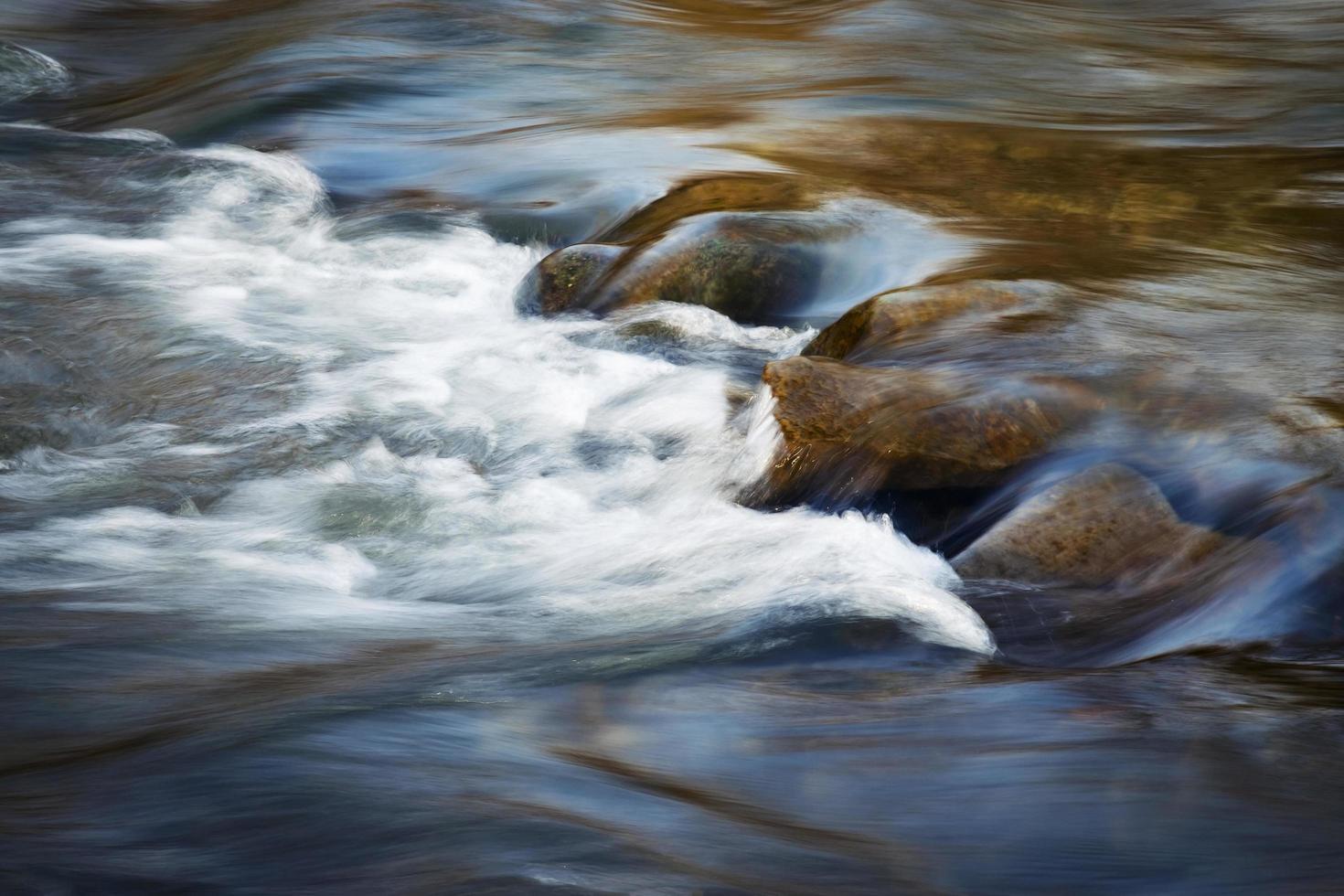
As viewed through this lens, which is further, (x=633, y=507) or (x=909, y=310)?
(x=909, y=310)

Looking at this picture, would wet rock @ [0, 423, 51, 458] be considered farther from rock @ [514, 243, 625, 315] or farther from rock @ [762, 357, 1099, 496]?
rock @ [762, 357, 1099, 496]

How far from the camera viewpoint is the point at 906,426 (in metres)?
4.38

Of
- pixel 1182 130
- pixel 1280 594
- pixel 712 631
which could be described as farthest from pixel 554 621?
pixel 1182 130

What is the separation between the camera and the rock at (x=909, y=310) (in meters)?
5.23

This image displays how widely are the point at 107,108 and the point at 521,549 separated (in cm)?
791

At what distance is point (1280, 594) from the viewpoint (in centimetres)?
357

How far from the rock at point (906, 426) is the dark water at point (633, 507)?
3.7 inches

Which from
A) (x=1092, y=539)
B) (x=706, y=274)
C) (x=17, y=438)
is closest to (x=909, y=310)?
(x=706, y=274)

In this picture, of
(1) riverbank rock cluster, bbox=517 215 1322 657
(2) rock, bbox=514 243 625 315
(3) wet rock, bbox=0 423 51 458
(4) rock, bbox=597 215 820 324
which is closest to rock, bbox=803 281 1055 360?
(1) riverbank rock cluster, bbox=517 215 1322 657

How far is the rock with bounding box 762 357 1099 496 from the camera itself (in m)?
4.31

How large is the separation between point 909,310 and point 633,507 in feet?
4.12

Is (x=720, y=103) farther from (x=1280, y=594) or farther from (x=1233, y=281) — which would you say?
(x=1280, y=594)

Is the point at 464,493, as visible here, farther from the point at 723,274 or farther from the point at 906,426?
the point at 723,274

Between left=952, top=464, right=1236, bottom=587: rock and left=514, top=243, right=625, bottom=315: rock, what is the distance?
3.04 meters
